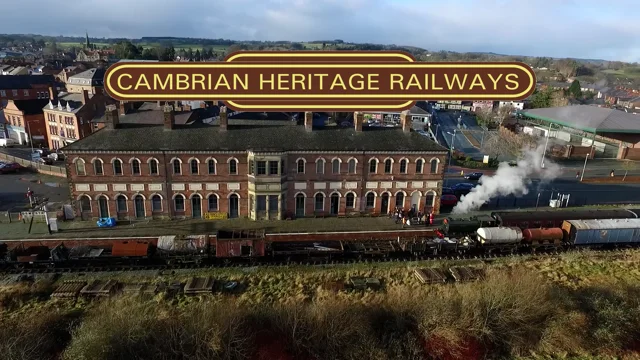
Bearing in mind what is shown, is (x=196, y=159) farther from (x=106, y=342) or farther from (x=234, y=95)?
(x=234, y=95)

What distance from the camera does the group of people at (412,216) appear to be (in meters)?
39.0

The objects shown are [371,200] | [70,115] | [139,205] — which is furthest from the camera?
[70,115]

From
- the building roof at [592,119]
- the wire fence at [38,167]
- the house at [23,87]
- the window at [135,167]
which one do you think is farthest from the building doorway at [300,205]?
the house at [23,87]

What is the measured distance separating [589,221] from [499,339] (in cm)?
1833

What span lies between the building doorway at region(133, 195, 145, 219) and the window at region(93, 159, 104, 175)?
3.78 m

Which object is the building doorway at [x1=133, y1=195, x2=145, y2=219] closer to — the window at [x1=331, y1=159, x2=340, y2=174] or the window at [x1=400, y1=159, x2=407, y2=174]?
the window at [x1=331, y1=159, x2=340, y2=174]

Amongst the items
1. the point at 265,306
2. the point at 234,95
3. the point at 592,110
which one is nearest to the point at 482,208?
the point at 265,306

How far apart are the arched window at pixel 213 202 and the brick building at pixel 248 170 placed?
98 mm

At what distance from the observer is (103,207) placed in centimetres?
3828

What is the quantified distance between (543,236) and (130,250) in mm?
34588

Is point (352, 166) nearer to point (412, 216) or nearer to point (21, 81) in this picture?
point (412, 216)

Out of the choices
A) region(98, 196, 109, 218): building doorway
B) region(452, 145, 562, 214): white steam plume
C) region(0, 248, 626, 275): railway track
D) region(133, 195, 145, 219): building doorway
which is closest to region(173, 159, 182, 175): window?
region(133, 195, 145, 219): building doorway

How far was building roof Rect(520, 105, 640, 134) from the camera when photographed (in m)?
67.8

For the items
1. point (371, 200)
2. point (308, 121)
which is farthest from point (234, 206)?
point (371, 200)
